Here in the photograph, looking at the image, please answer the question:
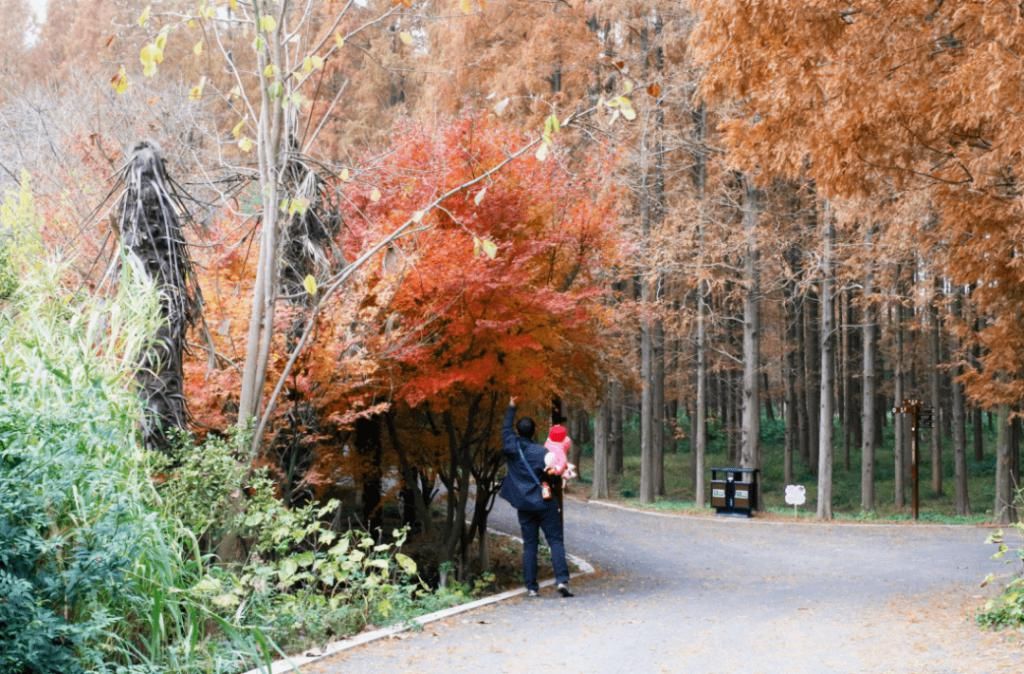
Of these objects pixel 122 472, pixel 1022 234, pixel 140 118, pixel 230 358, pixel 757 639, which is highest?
pixel 140 118

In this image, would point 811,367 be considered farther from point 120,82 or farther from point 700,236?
point 120,82

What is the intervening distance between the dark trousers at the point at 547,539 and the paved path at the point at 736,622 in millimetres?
246

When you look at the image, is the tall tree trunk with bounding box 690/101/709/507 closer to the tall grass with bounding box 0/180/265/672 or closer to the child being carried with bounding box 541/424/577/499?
the child being carried with bounding box 541/424/577/499

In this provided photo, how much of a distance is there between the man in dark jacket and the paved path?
28cm

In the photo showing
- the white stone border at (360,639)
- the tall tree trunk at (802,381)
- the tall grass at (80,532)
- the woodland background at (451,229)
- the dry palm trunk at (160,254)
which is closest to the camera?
the tall grass at (80,532)

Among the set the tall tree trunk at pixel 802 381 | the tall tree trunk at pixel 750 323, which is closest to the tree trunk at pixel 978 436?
the tall tree trunk at pixel 802 381

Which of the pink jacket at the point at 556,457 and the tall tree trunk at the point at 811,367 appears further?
the tall tree trunk at the point at 811,367

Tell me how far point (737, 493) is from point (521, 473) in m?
13.0

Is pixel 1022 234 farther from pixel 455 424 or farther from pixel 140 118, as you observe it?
pixel 140 118

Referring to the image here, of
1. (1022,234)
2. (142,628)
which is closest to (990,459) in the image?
(1022,234)

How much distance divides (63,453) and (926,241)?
1266cm

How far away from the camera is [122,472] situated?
5074 millimetres

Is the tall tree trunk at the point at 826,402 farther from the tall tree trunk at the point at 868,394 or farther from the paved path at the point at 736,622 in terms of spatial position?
the paved path at the point at 736,622

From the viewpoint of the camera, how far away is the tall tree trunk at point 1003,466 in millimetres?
20188
